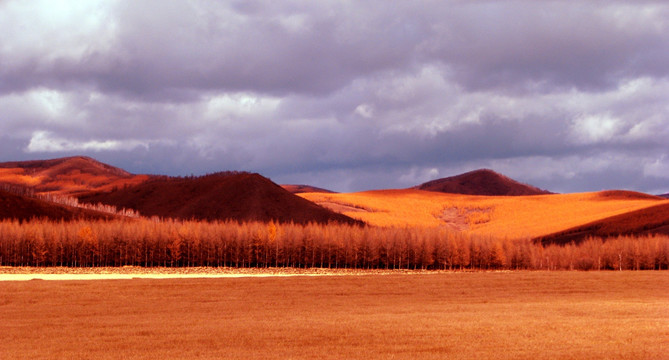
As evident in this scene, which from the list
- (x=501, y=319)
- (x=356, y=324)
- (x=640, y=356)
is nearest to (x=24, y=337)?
(x=356, y=324)

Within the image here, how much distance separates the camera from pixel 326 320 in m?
43.4

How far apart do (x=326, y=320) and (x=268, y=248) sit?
87.7 m

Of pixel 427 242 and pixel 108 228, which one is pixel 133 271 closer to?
pixel 108 228

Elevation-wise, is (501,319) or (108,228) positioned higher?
(108,228)

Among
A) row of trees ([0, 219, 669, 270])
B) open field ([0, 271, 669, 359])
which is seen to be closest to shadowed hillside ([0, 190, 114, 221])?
row of trees ([0, 219, 669, 270])

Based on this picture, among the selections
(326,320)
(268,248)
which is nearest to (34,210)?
(268,248)

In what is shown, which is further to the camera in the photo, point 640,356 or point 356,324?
point 356,324

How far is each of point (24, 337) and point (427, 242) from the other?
3862 inches

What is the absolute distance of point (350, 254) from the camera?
427 feet

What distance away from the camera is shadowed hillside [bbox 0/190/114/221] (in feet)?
553

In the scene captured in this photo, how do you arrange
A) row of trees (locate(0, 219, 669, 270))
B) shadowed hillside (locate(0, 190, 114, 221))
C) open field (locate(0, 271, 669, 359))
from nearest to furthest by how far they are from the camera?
open field (locate(0, 271, 669, 359)) < row of trees (locate(0, 219, 669, 270)) < shadowed hillside (locate(0, 190, 114, 221))

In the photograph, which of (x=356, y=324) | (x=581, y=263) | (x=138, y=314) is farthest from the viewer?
(x=581, y=263)

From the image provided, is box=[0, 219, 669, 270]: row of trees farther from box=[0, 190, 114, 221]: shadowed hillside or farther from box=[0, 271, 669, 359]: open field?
box=[0, 271, 669, 359]: open field

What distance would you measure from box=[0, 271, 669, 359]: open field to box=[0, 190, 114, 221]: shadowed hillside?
348ft
